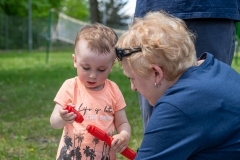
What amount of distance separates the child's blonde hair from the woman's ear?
24.4 inches

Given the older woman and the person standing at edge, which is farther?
the person standing at edge

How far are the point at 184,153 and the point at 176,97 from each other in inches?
9.5

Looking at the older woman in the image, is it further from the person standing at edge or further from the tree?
the tree

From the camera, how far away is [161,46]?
1.86 metres

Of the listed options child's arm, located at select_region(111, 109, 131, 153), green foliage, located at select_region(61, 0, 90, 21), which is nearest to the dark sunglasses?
child's arm, located at select_region(111, 109, 131, 153)

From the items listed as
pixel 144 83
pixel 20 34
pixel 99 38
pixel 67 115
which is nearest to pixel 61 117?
pixel 67 115

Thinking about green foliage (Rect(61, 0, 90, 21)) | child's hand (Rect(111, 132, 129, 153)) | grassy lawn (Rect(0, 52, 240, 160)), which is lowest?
green foliage (Rect(61, 0, 90, 21))

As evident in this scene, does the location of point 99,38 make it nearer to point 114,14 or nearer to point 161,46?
point 161,46

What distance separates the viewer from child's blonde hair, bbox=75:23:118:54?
2.48m

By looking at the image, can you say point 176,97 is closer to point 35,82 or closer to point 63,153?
point 63,153

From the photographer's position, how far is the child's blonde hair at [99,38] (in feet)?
8.13

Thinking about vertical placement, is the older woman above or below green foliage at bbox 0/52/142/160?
above

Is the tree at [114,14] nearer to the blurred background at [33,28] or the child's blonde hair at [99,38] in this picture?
the blurred background at [33,28]

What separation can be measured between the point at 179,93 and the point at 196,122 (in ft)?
0.46
